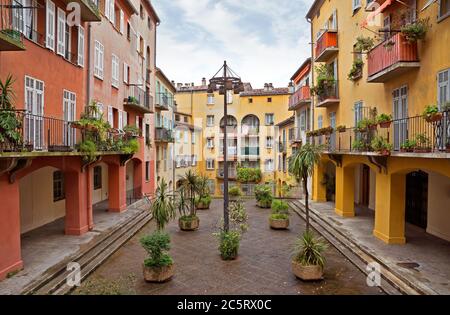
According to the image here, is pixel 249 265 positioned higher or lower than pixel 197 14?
lower

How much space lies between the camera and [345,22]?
64.9 feet

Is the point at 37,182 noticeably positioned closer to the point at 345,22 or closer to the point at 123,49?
the point at 123,49

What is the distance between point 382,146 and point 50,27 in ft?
43.6

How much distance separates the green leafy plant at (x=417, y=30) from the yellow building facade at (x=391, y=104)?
0.04 meters

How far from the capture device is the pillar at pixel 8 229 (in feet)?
31.6

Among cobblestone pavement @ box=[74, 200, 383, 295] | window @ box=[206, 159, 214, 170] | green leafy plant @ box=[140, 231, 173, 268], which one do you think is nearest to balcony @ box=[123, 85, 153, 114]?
cobblestone pavement @ box=[74, 200, 383, 295]

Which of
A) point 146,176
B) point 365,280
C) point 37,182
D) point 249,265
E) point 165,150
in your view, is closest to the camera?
point 365,280

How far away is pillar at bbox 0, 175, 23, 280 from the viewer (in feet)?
31.6

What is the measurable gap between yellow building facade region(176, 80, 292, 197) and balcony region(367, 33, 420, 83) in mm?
31915

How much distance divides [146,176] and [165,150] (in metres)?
6.77

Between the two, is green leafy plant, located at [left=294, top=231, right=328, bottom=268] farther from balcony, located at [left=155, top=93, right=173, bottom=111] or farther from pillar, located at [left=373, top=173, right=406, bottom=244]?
balcony, located at [left=155, top=93, right=173, bottom=111]

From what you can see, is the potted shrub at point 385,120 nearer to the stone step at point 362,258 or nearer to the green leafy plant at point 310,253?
the stone step at point 362,258

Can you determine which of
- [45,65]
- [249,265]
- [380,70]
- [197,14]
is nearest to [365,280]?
[249,265]

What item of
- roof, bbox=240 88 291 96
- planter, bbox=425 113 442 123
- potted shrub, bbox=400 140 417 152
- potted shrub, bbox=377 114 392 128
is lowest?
potted shrub, bbox=400 140 417 152
